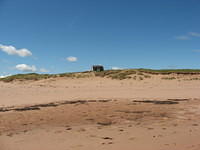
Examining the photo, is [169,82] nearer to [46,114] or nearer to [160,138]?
[46,114]

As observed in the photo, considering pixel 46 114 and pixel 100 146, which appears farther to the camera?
pixel 46 114

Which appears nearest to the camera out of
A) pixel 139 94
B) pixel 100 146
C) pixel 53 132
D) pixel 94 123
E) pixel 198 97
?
pixel 100 146

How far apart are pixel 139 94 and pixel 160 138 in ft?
29.8

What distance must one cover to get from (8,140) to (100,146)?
6.77 feet

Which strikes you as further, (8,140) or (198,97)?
(198,97)

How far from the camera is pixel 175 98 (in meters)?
13.0

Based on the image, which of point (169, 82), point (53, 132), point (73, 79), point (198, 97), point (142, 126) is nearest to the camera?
point (53, 132)

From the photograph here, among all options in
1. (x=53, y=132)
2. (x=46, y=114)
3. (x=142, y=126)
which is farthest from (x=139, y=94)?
(x=53, y=132)

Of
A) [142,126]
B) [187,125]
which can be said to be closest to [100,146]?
[142,126]

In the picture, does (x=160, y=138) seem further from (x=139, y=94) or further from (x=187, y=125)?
(x=139, y=94)

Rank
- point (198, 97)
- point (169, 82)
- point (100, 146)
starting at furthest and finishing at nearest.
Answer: point (169, 82), point (198, 97), point (100, 146)

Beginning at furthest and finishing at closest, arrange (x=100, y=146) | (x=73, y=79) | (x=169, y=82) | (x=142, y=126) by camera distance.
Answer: (x=73, y=79) < (x=169, y=82) < (x=142, y=126) < (x=100, y=146)

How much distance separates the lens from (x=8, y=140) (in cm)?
520

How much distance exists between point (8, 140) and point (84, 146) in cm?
176
